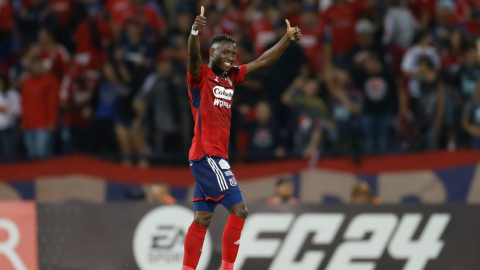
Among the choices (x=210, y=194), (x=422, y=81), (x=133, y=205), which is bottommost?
(x=133, y=205)

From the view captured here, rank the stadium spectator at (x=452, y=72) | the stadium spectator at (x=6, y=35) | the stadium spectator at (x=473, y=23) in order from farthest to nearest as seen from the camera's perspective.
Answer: the stadium spectator at (x=6, y=35) → the stadium spectator at (x=473, y=23) → the stadium spectator at (x=452, y=72)

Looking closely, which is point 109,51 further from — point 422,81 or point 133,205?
point 422,81

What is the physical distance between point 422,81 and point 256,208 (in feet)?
14.7

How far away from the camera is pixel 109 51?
44.3 feet

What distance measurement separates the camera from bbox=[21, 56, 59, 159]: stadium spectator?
12.4 metres

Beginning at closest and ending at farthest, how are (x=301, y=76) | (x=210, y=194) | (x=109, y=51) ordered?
(x=210, y=194) < (x=301, y=76) < (x=109, y=51)

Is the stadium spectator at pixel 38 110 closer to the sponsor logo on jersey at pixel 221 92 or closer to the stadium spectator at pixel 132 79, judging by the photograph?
the stadium spectator at pixel 132 79

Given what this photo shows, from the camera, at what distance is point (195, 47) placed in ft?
20.6

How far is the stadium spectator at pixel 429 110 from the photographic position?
1177 cm

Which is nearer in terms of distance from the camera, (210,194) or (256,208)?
(210,194)

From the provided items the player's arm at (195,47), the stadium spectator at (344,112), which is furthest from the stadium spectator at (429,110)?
the player's arm at (195,47)

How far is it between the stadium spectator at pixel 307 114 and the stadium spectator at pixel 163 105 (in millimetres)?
1988

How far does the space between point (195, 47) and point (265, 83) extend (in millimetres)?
6506

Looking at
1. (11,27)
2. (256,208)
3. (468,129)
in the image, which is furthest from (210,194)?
(11,27)
